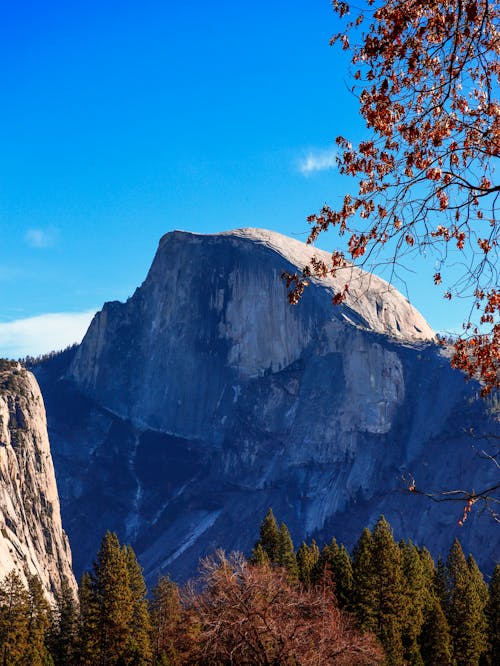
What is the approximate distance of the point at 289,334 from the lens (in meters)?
176

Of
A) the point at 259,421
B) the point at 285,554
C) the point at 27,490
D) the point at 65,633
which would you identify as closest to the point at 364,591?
the point at 285,554

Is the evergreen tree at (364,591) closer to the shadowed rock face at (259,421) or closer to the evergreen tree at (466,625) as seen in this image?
the evergreen tree at (466,625)

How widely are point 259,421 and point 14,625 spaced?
119683 millimetres

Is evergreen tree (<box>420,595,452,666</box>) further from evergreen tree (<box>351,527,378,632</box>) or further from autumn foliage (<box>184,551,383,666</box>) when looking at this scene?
autumn foliage (<box>184,551,383,666</box>)

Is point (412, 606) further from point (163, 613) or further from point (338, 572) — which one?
point (163, 613)

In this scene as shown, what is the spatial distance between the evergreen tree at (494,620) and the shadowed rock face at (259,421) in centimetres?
6777

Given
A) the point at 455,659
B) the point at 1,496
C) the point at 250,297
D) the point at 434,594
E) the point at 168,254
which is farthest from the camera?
the point at 168,254

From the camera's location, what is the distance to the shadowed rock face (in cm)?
15075

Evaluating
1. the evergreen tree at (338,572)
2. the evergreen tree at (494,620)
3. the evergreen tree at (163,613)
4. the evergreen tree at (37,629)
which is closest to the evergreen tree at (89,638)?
the evergreen tree at (37,629)

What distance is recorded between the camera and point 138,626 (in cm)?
6209

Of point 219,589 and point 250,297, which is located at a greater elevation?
point 250,297

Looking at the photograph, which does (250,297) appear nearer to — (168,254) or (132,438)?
(168,254)

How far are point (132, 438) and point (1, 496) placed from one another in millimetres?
89580

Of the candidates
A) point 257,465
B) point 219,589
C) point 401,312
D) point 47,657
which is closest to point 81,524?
point 257,465
